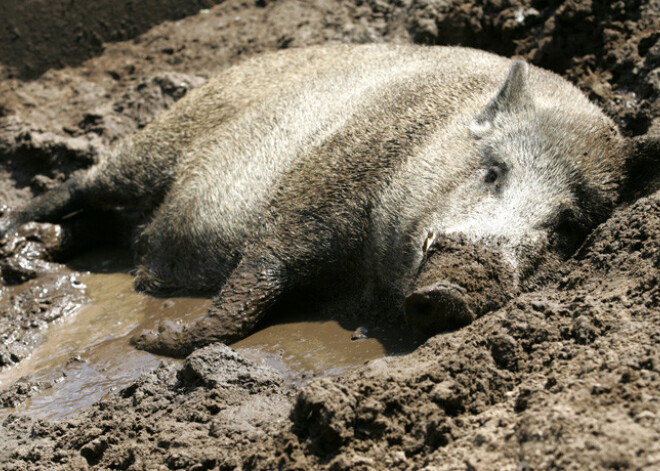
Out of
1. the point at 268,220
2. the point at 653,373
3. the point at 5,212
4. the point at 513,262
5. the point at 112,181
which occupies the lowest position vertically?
the point at 5,212

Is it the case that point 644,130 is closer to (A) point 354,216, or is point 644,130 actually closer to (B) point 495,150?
(B) point 495,150

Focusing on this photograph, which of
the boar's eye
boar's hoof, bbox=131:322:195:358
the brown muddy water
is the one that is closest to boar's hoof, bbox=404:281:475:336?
the brown muddy water

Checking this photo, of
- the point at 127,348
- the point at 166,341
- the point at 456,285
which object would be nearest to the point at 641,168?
the point at 456,285

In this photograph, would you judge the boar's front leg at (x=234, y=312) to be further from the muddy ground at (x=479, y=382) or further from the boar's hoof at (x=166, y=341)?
the muddy ground at (x=479, y=382)

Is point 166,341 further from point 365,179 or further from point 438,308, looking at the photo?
point 438,308

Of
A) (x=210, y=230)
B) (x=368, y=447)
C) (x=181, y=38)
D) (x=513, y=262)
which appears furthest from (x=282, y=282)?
(x=181, y=38)

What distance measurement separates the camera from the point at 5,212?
7645 millimetres

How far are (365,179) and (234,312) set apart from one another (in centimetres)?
122

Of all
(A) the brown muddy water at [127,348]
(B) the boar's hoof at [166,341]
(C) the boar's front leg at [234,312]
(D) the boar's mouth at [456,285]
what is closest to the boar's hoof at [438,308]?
(D) the boar's mouth at [456,285]

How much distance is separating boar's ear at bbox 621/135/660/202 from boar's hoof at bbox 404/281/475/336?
55.1 inches

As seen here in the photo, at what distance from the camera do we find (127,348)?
16.4ft

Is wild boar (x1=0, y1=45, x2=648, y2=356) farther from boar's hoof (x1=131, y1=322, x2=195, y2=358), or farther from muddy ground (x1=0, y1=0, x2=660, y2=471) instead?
muddy ground (x1=0, y1=0, x2=660, y2=471)

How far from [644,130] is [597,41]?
1343 millimetres

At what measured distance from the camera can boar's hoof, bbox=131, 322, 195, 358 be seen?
186 inches
